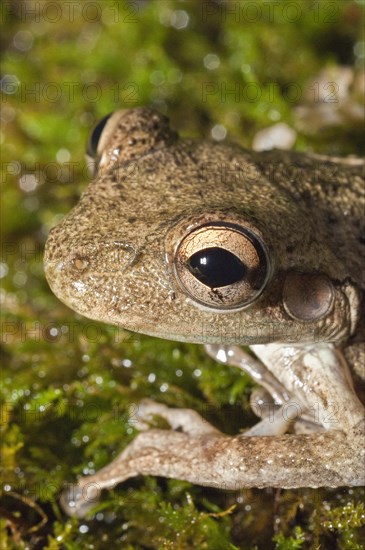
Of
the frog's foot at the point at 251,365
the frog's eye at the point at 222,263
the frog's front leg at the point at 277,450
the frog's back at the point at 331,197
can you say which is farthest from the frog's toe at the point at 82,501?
the frog's back at the point at 331,197

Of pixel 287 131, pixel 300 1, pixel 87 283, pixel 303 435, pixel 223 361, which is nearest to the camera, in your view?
pixel 87 283

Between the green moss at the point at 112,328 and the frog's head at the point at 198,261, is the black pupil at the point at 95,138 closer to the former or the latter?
the frog's head at the point at 198,261

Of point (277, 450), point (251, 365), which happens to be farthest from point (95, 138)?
point (277, 450)

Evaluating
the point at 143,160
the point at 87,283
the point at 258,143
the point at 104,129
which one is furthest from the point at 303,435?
the point at 258,143

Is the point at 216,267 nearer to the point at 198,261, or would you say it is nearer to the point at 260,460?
the point at 198,261

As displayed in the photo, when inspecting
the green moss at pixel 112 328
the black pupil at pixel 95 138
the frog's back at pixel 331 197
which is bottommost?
the green moss at pixel 112 328

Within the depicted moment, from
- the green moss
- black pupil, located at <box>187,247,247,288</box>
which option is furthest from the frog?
the green moss

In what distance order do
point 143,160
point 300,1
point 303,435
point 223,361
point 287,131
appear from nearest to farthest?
point 303,435, point 143,160, point 223,361, point 287,131, point 300,1

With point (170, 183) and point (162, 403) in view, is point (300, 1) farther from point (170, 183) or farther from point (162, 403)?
point (162, 403)
